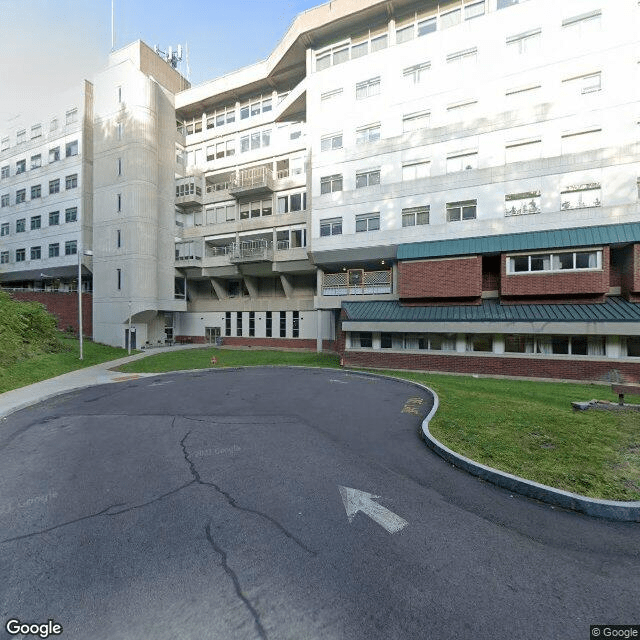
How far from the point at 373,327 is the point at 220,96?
31.5 m

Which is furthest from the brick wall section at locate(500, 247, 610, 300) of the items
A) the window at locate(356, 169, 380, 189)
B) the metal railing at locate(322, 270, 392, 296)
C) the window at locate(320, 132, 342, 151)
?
the window at locate(320, 132, 342, 151)

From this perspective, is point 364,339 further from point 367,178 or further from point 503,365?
point 367,178

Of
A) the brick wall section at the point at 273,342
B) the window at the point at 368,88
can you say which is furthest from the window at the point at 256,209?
the brick wall section at the point at 273,342

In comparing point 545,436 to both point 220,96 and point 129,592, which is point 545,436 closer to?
point 129,592

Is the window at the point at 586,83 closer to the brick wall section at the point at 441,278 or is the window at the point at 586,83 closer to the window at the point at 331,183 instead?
the brick wall section at the point at 441,278

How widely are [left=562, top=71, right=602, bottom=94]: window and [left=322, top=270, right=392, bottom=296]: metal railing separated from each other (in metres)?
15.3

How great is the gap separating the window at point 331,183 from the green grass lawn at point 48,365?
21.9m

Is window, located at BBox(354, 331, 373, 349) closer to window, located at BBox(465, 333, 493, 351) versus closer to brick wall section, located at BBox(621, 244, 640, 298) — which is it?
window, located at BBox(465, 333, 493, 351)

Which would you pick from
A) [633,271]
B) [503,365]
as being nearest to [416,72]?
A: [633,271]

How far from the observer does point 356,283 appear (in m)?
25.6

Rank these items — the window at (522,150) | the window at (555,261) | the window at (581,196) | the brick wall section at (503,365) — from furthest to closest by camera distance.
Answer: the window at (522,150) < the window at (581,196) < the window at (555,261) < the brick wall section at (503,365)

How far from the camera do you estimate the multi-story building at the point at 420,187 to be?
18.4 metres

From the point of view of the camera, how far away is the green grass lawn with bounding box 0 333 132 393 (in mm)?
16359

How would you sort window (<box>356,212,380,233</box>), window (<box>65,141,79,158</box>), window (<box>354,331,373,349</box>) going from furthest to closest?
window (<box>65,141,79,158</box>) < window (<box>356,212,380,233</box>) < window (<box>354,331,373,349</box>)
